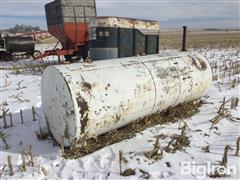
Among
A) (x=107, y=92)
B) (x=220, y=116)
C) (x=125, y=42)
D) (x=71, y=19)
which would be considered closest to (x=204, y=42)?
(x=71, y=19)

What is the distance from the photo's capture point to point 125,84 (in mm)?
4094

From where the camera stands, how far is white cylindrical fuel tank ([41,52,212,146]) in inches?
143

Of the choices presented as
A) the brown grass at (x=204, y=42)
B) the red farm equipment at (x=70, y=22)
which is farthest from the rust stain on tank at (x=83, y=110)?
the brown grass at (x=204, y=42)

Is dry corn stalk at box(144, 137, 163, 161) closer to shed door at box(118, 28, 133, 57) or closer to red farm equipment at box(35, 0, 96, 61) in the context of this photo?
shed door at box(118, 28, 133, 57)

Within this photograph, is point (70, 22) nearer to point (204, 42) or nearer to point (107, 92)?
point (107, 92)

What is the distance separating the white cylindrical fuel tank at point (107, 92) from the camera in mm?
3643

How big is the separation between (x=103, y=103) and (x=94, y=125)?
316mm

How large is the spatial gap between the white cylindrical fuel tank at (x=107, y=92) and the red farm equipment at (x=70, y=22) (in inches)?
257

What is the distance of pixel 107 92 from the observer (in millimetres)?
3857

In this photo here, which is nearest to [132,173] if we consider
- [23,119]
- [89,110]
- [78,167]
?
[78,167]

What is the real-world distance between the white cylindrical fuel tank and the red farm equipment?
6.52 metres

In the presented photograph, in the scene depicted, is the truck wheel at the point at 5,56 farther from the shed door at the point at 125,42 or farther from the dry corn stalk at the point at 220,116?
the dry corn stalk at the point at 220,116

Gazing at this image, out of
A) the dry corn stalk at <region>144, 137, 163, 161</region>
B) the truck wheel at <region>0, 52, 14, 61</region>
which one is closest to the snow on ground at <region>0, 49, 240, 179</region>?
the dry corn stalk at <region>144, 137, 163, 161</region>

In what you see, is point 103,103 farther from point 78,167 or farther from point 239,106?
point 239,106
